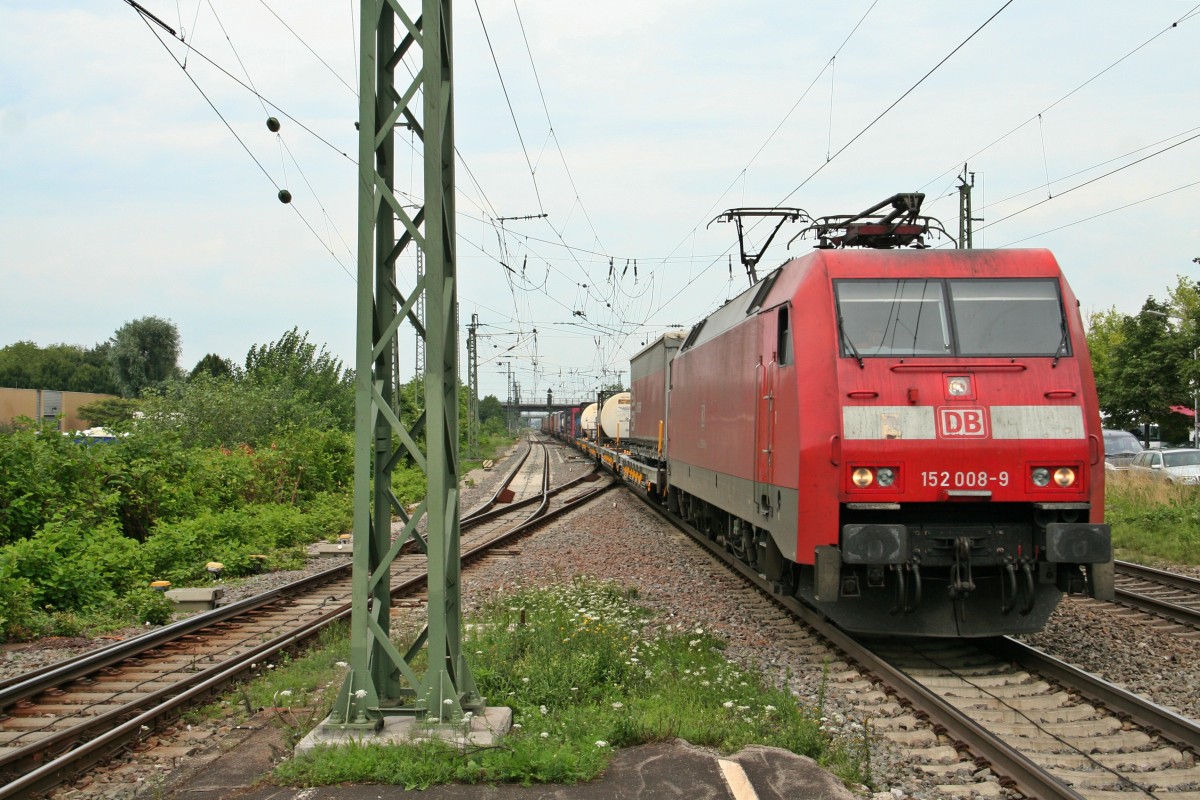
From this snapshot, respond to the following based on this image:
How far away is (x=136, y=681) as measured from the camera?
7516mm

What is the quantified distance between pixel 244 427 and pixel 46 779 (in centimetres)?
2462

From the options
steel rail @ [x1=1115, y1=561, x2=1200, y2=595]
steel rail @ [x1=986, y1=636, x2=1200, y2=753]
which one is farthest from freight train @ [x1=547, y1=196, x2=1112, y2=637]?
steel rail @ [x1=1115, y1=561, x2=1200, y2=595]

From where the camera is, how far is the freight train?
293 inches

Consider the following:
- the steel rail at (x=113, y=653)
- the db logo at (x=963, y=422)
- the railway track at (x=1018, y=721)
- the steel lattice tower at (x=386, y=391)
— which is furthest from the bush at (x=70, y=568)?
the db logo at (x=963, y=422)

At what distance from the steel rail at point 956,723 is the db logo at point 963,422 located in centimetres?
185

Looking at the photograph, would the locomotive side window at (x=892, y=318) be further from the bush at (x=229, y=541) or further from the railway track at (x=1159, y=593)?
the bush at (x=229, y=541)

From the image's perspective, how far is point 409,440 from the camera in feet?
17.3

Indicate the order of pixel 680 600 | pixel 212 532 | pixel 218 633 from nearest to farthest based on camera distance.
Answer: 1. pixel 218 633
2. pixel 680 600
3. pixel 212 532

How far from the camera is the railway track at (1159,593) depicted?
9294 mm

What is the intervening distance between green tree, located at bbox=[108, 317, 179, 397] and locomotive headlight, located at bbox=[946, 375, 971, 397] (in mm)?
74610

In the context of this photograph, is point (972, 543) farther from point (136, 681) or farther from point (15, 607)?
point (15, 607)

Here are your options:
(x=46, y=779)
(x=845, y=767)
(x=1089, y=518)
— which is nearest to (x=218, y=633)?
(x=46, y=779)

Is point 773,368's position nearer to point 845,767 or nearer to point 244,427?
point 845,767

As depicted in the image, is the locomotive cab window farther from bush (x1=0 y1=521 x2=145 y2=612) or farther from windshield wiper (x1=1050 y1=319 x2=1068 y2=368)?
bush (x1=0 y1=521 x2=145 y2=612)
